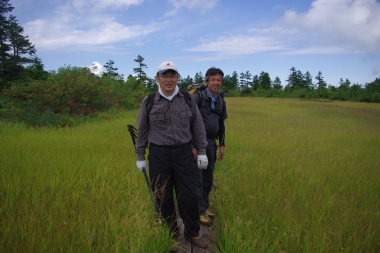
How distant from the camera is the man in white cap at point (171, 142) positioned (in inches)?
93.1

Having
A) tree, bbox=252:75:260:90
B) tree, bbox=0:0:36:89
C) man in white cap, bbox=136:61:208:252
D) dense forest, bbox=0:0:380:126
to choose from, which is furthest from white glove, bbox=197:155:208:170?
tree, bbox=252:75:260:90

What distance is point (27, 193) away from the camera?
2.95m

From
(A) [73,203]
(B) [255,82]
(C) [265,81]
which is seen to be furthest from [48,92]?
(B) [255,82]

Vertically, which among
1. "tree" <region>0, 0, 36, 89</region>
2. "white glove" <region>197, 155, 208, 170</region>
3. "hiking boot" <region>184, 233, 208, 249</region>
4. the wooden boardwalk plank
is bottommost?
the wooden boardwalk plank

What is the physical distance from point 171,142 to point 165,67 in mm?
750

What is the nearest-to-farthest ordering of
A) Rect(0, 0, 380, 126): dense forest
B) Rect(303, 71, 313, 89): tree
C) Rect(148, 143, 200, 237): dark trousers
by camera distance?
Rect(148, 143, 200, 237): dark trousers, Rect(0, 0, 380, 126): dense forest, Rect(303, 71, 313, 89): tree

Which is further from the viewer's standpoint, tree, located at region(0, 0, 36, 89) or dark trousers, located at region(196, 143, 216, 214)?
tree, located at region(0, 0, 36, 89)

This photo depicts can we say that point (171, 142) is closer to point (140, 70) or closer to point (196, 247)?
point (196, 247)

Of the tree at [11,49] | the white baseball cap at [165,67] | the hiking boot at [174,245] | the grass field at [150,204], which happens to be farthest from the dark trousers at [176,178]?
the tree at [11,49]

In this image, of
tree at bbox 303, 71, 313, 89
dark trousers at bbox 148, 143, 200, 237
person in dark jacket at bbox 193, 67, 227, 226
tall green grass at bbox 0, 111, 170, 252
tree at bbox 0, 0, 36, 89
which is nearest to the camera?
tall green grass at bbox 0, 111, 170, 252

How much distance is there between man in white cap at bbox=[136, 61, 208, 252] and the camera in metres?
2.37

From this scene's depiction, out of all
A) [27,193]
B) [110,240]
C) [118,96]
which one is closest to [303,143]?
[110,240]

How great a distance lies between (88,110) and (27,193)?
356 inches

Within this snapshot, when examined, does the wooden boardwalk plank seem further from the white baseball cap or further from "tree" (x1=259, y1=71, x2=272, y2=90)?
"tree" (x1=259, y1=71, x2=272, y2=90)
